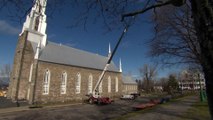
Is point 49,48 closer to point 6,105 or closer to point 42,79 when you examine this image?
point 42,79

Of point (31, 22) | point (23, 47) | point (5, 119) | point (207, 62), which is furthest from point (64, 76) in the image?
point (207, 62)

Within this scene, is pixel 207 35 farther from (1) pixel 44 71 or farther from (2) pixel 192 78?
(2) pixel 192 78

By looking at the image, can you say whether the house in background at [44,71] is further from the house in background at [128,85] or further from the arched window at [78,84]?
the house in background at [128,85]

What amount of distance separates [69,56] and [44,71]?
11502 millimetres

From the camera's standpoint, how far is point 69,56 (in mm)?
51938

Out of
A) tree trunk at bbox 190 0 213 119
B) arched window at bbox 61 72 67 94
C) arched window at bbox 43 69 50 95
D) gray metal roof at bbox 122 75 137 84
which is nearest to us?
tree trunk at bbox 190 0 213 119

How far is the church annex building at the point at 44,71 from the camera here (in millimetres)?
40219

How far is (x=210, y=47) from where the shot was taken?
223 cm

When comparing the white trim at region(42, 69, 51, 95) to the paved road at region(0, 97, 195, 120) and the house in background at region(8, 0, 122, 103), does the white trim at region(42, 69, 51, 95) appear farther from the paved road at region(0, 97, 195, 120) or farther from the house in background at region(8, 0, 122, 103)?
the paved road at region(0, 97, 195, 120)

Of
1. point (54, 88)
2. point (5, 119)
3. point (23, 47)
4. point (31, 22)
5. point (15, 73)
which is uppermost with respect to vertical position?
point (31, 22)

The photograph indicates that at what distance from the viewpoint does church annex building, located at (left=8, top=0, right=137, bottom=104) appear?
40.2 metres

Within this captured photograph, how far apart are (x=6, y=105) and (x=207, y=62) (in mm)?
35100

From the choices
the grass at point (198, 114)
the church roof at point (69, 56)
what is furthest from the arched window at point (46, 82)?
the grass at point (198, 114)

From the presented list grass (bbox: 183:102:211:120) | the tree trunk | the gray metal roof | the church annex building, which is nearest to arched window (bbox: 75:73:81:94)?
the church annex building
